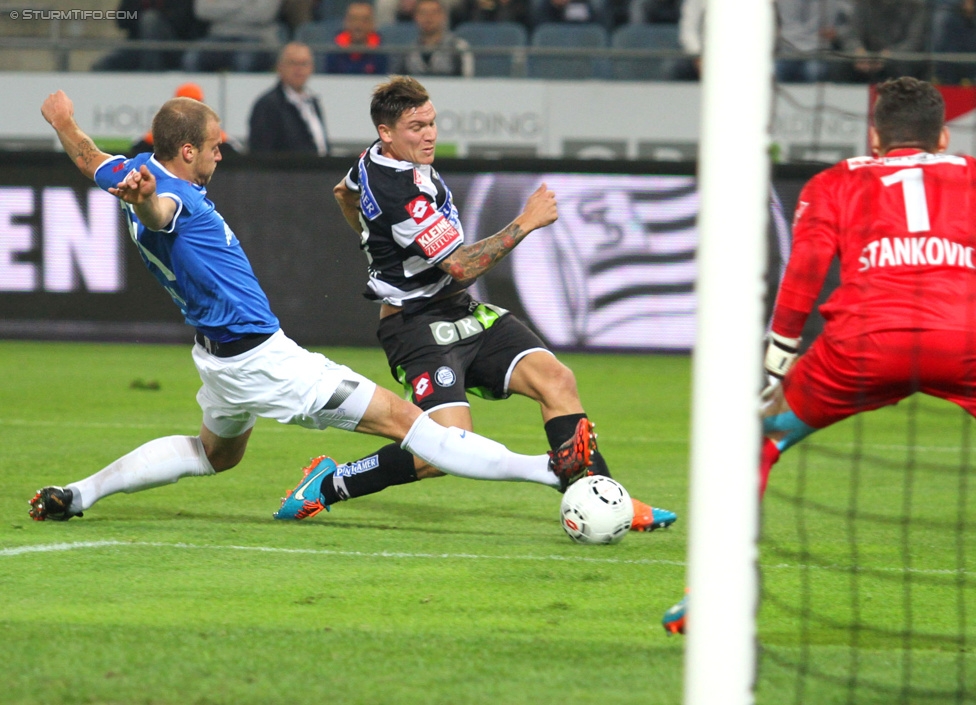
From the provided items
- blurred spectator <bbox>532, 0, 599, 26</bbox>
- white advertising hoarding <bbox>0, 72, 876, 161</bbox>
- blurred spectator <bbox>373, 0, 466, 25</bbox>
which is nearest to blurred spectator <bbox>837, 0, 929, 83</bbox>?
white advertising hoarding <bbox>0, 72, 876, 161</bbox>

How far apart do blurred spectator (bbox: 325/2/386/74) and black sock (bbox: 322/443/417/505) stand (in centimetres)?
825

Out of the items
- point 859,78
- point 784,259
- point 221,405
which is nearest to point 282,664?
point 221,405

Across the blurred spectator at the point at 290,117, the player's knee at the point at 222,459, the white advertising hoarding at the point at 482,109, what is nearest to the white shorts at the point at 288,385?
the player's knee at the point at 222,459

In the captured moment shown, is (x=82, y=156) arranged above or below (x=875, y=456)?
above

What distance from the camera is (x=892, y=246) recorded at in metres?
4.29

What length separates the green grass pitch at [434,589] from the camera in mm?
3633

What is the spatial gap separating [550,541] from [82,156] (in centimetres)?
233

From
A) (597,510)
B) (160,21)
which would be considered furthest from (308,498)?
(160,21)

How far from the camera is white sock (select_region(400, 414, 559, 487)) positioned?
17.7ft

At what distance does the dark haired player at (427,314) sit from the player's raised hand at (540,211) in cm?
9

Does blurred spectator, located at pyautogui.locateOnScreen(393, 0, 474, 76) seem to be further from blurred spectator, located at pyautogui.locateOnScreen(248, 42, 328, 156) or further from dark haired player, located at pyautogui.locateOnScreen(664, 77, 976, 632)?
dark haired player, located at pyautogui.locateOnScreen(664, 77, 976, 632)

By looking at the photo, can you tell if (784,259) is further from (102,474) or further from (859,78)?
(102,474)

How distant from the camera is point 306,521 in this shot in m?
5.89

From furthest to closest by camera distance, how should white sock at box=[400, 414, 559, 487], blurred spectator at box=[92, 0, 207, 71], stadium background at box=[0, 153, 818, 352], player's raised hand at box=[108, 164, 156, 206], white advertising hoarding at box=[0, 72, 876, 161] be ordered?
1. blurred spectator at box=[92, 0, 207, 71]
2. white advertising hoarding at box=[0, 72, 876, 161]
3. stadium background at box=[0, 153, 818, 352]
4. white sock at box=[400, 414, 559, 487]
5. player's raised hand at box=[108, 164, 156, 206]
